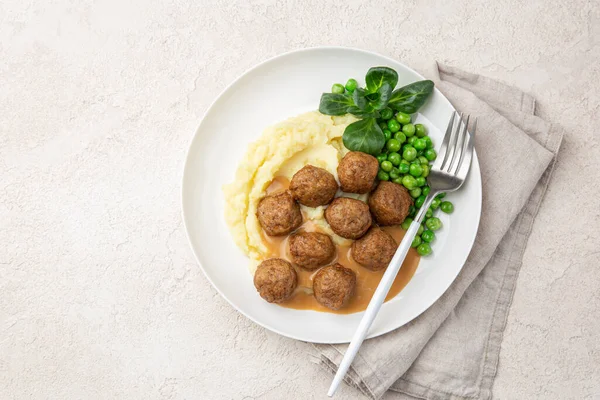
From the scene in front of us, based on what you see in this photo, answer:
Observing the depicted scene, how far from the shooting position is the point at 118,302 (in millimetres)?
5438

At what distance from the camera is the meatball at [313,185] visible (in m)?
4.63

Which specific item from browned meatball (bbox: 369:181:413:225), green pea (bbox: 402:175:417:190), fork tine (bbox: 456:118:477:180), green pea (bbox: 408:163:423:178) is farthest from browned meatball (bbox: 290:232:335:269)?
fork tine (bbox: 456:118:477:180)

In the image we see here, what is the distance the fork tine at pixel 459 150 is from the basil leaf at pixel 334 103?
1107 millimetres

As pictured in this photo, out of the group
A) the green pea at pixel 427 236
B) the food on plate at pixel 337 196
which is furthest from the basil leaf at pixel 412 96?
the green pea at pixel 427 236

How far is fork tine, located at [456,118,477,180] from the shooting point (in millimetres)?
4898

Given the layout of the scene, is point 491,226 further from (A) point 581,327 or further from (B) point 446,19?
(B) point 446,19

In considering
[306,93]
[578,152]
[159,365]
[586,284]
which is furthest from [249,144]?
[586,284]

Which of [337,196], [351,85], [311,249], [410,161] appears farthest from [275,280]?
[351,85]

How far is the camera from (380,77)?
189 inches

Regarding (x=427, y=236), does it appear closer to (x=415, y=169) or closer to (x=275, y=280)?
(x=415, y=169)

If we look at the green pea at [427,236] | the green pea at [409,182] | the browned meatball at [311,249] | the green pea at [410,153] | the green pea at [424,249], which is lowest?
the browned meatball at [311,249]

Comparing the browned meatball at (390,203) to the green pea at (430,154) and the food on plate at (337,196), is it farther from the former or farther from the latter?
the green pea at (430,154)

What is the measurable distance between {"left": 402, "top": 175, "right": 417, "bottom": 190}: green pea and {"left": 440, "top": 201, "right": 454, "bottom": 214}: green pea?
351 millimetres

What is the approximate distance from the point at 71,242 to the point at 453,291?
159 inches
